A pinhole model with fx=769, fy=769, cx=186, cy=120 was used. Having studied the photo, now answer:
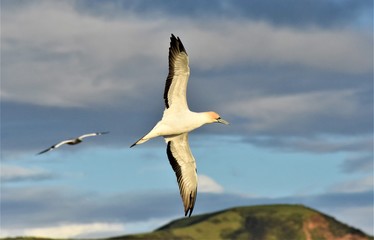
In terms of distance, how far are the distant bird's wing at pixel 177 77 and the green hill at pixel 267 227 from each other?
318 feet

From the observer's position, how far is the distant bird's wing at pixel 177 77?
41.9 m

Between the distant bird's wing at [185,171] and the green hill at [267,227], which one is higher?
the green hill at [267,227]

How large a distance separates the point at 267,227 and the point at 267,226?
1.32 feet

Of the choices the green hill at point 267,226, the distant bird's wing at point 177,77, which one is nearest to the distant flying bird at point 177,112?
the distant bird's wing at point 177,77

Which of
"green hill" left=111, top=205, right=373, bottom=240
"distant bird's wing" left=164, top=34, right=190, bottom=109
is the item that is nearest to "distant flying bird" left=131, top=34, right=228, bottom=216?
"distant bird's wing" left=164, top=34, right=190, bottom=109

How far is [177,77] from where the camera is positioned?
42.4m

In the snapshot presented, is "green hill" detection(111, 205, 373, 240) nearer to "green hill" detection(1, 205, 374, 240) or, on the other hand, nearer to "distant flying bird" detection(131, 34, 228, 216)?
"green hill" detection(1, 205, 374, 240)

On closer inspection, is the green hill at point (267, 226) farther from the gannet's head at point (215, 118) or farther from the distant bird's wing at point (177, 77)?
the distant bird's wing at point (177, 77)

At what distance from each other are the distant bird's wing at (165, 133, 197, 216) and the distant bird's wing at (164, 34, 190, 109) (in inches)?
168

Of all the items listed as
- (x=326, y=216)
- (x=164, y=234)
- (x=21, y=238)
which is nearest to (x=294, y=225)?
(x=326, y=216)

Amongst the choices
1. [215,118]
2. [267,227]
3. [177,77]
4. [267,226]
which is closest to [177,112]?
[177,77]

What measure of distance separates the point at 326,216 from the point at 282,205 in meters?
10.6

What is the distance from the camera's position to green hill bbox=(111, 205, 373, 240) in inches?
5704

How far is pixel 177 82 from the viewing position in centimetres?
4247
